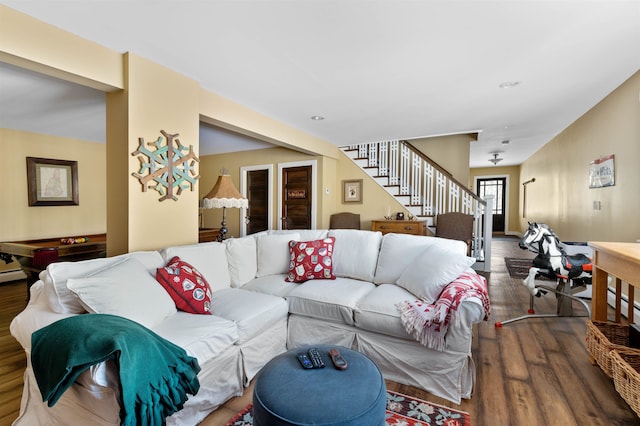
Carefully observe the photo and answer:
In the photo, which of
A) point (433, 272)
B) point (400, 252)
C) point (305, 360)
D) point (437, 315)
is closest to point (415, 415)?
point (437, 315)

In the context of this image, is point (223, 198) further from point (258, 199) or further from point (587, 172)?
point (587, 172)

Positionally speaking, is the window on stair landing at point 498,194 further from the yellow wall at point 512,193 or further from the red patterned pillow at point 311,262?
the red patterned pillow at point 311,262

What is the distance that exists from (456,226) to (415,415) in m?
3.86

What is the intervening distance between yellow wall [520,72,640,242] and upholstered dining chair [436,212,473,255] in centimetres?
149

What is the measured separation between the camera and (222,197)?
3027 millimetres

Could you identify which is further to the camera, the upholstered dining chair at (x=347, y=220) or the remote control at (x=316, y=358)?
the upholstered dining chair at (x=347, y=220)

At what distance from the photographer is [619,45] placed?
2.42 m

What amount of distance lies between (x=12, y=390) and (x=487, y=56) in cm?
426

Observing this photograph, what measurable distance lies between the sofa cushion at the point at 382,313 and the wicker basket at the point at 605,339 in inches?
47.5

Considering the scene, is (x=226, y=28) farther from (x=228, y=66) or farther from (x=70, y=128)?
(x=70, y=128)

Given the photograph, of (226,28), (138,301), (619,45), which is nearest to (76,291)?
(138,301)

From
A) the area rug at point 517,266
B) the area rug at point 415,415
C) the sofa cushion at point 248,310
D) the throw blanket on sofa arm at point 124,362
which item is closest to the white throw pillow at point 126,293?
the throw blanket on sofa arm at point 124,362

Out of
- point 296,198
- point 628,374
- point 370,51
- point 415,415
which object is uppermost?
point 370,51

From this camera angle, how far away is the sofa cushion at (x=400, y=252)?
8.77ft
